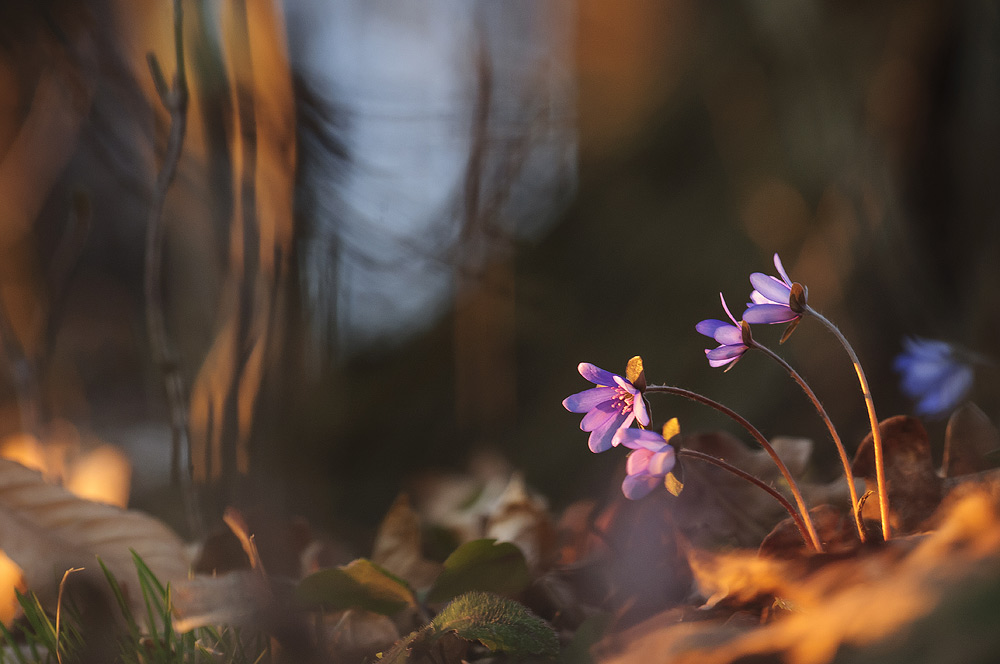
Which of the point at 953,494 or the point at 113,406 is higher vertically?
the point at 953,494

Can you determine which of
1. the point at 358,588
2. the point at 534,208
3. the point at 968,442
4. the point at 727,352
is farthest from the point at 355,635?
the point at 534,208

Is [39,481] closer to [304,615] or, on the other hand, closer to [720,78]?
[304,615]

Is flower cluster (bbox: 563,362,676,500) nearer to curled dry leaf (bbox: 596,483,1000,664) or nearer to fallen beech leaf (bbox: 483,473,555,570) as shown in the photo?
curled dry leaf (bbox: 596,483,1000,664)

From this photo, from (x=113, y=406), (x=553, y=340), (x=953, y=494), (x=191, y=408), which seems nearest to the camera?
(x=953, y=494)

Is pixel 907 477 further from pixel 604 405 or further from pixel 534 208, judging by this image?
pixel 534 208

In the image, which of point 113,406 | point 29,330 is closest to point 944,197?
point 29,330
